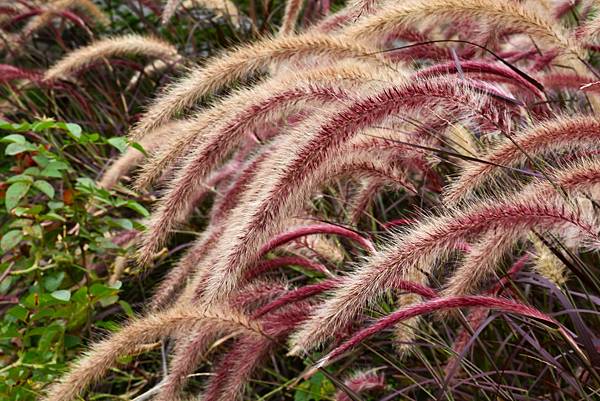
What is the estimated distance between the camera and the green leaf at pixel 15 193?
10.4 feet

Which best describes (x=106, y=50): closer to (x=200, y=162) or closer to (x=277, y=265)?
(x=277, y=265)

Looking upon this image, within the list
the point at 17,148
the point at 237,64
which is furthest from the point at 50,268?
the point at 237,64

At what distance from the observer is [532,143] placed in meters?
2.18

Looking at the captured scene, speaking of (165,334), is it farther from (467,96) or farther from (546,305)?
(546,305)

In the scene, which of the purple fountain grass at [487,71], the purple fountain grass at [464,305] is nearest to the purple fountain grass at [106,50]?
the purple fountain grass at [487,71]

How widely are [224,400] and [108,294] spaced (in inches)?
24.5

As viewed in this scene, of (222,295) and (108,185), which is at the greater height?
(222,295)

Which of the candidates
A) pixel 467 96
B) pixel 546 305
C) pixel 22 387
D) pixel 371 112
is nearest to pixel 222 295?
pixel 371 112

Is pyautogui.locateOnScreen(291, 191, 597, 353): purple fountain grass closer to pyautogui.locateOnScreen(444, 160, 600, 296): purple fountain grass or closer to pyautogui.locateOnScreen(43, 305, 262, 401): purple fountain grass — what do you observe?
pyautogui.locateOnScreen(444, 160, 600, 296): purple fountain grass

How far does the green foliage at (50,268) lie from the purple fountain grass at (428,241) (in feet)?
3.64

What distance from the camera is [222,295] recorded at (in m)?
2.12

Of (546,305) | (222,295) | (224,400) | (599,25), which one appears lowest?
(546,305)

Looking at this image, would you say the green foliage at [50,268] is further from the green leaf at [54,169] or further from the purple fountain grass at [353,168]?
the purple fountain grass at [353,168]

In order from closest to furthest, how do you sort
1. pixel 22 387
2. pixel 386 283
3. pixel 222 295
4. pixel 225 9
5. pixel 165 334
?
pixel 386 283
pixel 222 295
pixel 165 334
pixel 22 387
pixel 225 9
